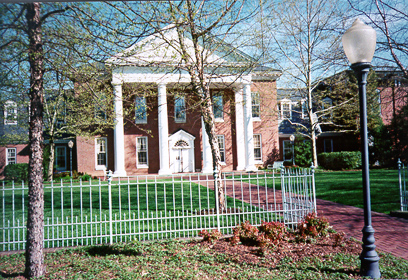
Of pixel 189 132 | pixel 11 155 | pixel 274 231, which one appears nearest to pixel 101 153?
pixel 11 155

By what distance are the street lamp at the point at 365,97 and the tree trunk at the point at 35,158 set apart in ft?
15.9

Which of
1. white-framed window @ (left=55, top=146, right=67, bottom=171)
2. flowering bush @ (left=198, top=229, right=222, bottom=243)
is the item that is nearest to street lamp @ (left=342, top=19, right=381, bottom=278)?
flowering bush @ (left=198, top=229, right=222, bottom=243)

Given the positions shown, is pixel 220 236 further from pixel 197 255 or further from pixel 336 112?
pixel 336 112

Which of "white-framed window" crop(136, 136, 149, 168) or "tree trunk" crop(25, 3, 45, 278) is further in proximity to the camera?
"white-framed window" crop(136, 136, 149, 168)

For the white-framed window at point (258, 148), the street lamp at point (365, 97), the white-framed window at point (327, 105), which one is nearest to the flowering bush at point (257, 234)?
the street lamp at point (365, 97)

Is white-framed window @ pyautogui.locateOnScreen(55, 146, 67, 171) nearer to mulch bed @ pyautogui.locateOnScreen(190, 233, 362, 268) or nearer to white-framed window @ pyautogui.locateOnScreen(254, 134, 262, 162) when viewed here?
white-framed window @ pyautogui.locateOnScreen(254, 134, 262, 162)

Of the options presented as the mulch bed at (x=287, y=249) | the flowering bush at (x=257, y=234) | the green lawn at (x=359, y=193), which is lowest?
the mulch bed at (x=287, y=249)

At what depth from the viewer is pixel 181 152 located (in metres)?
24.7

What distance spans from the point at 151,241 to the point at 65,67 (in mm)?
3779

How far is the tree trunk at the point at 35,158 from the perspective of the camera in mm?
4910

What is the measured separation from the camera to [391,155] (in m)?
23.0

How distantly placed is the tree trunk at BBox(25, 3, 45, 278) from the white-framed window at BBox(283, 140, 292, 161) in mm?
23500

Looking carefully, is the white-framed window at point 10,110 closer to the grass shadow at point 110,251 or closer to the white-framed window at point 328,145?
the grass shadow at point 110,251

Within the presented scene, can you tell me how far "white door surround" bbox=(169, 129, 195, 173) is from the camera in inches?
967
